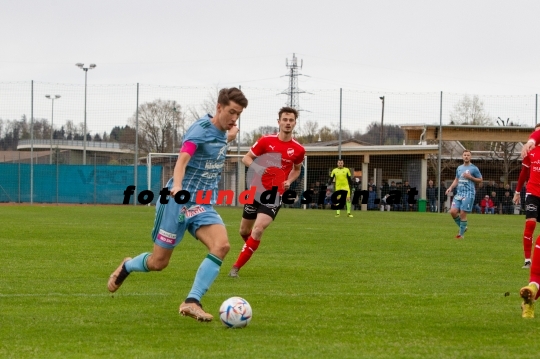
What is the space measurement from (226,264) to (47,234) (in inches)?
261

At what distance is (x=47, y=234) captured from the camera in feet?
57.5

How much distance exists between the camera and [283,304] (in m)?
7.99

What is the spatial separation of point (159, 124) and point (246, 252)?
107 ft

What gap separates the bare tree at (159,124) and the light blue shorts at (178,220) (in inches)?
1288

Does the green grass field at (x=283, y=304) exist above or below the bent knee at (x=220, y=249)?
below

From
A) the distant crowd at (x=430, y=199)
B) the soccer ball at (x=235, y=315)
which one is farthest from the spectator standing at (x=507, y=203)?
the soccer ball at (x=235, y=315)

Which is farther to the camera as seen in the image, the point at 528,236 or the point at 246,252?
the point at 528,236

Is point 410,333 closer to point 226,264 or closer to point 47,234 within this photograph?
point 226,264

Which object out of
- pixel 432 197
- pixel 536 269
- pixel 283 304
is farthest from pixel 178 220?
pixel 432 197

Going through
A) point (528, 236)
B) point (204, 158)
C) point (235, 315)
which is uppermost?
point (204, 158)

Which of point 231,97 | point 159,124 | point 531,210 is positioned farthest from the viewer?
point 159,124

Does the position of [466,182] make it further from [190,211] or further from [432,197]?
[432,197]

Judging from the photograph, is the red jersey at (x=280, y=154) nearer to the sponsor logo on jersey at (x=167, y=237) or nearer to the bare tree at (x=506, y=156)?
the sponsor logo on jersey at (x=167, y=237)

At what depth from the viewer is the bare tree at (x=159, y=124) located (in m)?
40.4
